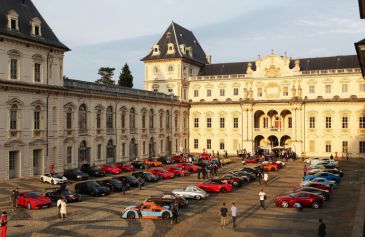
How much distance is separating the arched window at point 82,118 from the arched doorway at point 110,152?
233 inches

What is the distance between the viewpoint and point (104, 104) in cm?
6006

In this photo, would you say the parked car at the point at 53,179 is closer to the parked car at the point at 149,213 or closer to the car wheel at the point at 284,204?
the parked car at the point at 149,213

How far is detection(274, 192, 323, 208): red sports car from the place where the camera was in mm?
30922

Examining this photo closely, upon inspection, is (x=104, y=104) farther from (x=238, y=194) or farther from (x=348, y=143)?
(x=348, y=143)

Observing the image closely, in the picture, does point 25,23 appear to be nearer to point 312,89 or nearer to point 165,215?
point 165,215

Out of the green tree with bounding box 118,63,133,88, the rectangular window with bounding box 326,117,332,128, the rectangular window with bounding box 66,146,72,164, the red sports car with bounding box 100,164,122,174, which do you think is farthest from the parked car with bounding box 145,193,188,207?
the green tree with bounding box 118,63,133,88

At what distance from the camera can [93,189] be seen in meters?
36.2

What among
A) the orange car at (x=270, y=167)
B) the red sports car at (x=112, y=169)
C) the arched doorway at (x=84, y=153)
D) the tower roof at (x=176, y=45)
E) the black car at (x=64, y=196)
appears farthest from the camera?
the tower roof at (x=176, y=45)

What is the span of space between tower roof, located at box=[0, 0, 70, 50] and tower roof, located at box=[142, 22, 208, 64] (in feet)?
109

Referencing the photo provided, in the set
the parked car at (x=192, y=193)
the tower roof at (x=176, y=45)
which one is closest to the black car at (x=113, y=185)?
the parked car at (x=192, y=193)

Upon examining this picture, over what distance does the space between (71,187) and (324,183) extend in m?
23.8

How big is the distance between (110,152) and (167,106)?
1890 cm

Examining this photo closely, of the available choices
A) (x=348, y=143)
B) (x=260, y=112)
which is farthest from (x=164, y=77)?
(x=348, y=143)

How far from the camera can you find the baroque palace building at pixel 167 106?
45.5 metres
